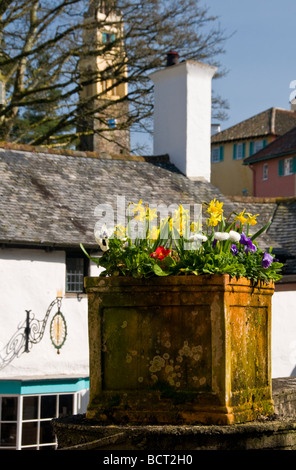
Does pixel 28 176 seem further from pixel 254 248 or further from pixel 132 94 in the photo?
pixel 254 248

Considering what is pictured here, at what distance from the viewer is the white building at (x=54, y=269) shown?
16188 mm

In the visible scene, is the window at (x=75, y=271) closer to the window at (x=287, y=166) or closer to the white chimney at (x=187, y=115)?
the white chimney at (x=187, y=115)

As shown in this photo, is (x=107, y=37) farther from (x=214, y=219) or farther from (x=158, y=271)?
(x=158, y=271)

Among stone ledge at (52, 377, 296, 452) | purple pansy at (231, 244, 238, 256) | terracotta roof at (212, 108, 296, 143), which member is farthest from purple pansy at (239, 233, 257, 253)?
terracotta roof at (212, 108, 296, 143)

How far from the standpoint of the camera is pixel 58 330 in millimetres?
16750

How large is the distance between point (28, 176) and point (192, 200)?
3.70m

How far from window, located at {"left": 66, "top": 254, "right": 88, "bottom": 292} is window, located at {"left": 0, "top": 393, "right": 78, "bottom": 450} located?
213 centimetres

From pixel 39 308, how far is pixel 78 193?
9.93 feet

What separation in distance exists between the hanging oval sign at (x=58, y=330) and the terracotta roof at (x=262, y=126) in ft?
118

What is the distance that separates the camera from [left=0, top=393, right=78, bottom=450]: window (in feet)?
52.7

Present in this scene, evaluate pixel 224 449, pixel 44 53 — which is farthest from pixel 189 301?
pixel 44 53

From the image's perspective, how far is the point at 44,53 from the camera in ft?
82.2

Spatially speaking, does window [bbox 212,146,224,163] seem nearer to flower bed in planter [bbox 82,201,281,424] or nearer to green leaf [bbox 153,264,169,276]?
flower bed in planter [bbox 82,201,281,424]

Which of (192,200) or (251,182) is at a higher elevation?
(251,182)
